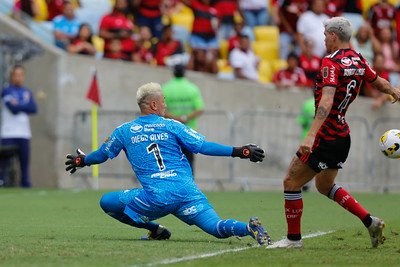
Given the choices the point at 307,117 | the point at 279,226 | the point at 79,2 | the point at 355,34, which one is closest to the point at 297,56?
the point at 355,34

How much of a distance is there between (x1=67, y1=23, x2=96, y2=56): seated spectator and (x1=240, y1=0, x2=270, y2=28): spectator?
4999 millimetres

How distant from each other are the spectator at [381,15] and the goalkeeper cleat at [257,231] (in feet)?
54.8

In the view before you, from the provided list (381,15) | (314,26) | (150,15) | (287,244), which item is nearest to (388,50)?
(381,15)

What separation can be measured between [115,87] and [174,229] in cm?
1128

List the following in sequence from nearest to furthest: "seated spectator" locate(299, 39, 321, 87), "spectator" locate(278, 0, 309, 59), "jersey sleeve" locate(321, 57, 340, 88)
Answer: "jersey sleeve" locate(321, 57, 340, 88) < "seated spectator" locate(299, 39, 321, 87) < "spectator" locate(278, 0, 309, 59)

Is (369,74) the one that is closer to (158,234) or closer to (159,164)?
(159,164)

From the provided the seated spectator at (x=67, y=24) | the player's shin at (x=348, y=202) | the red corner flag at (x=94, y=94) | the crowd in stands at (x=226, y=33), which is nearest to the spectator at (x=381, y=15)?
the crowd in stands at (x=226, y=33)

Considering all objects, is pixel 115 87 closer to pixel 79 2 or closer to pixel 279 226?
pixel 79 2

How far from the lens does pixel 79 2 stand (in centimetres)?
2512

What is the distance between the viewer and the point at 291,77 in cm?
2428

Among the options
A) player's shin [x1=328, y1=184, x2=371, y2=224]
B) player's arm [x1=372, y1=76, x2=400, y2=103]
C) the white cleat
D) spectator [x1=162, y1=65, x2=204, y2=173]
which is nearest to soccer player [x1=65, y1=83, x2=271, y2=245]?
the white cleat

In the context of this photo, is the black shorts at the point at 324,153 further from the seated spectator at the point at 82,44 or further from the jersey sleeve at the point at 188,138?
the seated spectator at the point at 82,44

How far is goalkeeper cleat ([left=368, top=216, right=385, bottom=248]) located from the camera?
1012 cm

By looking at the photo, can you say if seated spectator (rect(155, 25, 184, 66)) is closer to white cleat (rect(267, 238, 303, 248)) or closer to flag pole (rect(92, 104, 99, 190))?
flag pole (rect(92, 104, 99, 190))
